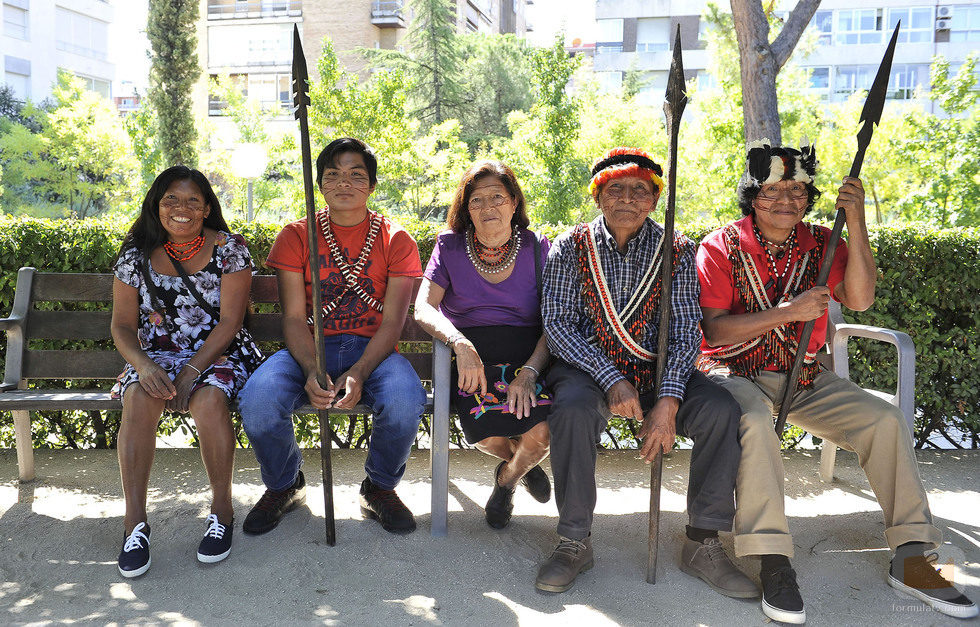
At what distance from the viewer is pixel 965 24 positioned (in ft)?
143

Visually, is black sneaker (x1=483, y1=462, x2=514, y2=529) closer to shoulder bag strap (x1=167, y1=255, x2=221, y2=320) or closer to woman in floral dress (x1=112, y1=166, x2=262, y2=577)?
woman in floral dress (x1=112, y1=166, x2=262, y2=577)

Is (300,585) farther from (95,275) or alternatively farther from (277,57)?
(277,57)

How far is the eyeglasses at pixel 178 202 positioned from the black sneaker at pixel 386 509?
154 centimetres

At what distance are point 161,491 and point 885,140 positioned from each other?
1966 centimetres

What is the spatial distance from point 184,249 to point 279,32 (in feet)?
155

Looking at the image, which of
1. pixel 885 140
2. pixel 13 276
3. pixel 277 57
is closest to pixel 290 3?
pixel 277 57

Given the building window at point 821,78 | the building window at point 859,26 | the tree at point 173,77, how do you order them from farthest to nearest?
the building window at point 821,78 < the building window at point 859,26 < the tree at point 173,77

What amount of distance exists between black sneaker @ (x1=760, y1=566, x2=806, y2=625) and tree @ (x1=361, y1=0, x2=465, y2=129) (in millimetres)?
36430

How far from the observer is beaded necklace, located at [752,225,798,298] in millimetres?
3590

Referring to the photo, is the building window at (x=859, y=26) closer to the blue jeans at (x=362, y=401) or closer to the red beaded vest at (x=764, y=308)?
the red beaded vest at (x=764, y=308)

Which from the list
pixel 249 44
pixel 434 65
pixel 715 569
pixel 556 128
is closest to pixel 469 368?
pixel 715 569

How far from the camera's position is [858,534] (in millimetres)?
3682

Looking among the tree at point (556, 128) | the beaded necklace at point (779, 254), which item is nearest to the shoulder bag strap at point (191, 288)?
the beaded necklace at point (779, 254)

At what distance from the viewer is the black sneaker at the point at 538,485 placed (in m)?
3.90
